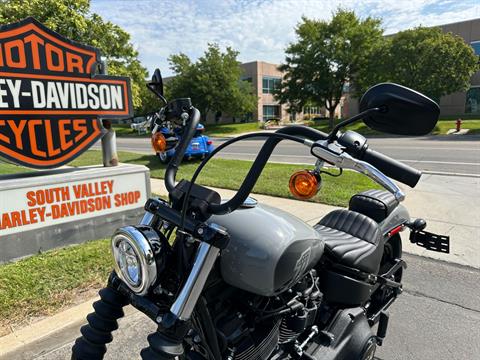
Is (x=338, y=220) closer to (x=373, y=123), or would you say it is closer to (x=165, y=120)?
(x=373, y=123)

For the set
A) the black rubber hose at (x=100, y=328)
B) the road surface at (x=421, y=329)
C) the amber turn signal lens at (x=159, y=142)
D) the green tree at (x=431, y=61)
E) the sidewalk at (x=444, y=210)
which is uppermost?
the green tree at (x=431, y=61)

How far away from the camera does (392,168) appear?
1.63 meters

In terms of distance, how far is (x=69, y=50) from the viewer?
414cm

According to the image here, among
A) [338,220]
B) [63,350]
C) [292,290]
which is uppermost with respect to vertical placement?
[338,220]

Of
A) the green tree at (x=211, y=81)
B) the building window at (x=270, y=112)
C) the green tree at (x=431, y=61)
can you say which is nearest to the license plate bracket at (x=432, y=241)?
the green tree at (x=431, y=61)

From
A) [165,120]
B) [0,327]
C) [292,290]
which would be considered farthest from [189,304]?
[0,327]

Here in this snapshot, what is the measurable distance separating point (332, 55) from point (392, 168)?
29763mm

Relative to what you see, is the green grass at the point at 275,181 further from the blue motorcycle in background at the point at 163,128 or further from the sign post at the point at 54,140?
the blue motorcycle in background at the point at 163,128

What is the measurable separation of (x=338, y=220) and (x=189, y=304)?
1.43 meters

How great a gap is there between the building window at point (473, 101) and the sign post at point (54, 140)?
39172 millimetres

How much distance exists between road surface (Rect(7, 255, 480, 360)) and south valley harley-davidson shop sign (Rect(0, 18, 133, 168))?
229cm

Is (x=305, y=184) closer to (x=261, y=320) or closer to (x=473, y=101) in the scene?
(x=261, y=320)

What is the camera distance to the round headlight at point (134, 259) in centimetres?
119

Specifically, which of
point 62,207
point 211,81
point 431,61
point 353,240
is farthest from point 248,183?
point 211,81
